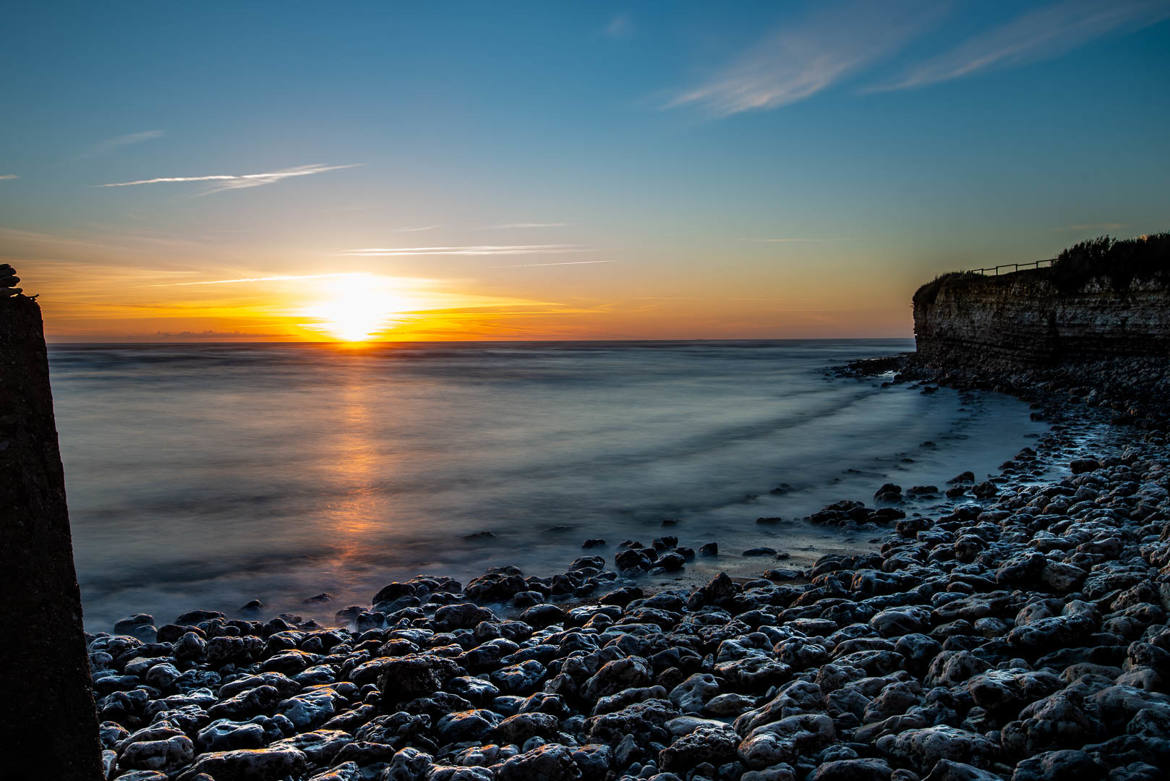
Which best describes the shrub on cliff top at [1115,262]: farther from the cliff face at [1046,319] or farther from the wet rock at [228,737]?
the wet rock at [228,737]

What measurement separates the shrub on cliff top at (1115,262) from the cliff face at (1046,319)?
0.38 feet

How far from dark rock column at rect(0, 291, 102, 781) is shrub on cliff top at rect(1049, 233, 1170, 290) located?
92.6 ft

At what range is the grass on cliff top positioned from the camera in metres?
22.1

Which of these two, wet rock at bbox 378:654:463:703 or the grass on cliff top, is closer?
wet rock at bbox 378:654:463:703

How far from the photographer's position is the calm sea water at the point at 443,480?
25.6ft

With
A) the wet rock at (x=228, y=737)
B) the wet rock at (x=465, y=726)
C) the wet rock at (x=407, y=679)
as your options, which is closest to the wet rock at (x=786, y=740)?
the wet rock at (x=465, y=726)

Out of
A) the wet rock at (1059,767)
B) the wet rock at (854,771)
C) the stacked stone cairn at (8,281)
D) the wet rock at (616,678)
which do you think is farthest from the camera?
the wet rock at (616,678)

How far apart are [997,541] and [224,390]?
37221 millimetres

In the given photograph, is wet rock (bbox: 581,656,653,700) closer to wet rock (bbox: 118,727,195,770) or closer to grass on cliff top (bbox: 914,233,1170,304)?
wet rock (bbox: 118,727,195,770)

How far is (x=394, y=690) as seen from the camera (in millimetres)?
4094

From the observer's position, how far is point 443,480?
1305 centimetres

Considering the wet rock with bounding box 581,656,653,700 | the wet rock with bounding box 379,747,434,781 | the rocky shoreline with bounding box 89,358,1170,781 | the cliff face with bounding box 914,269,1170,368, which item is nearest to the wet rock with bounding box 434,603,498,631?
the rocky shoreline with bounding box 89,358,1170,781

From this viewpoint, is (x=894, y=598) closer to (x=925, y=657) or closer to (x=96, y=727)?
(x=925, y=657)

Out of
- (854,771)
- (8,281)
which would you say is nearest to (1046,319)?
(854,771)
